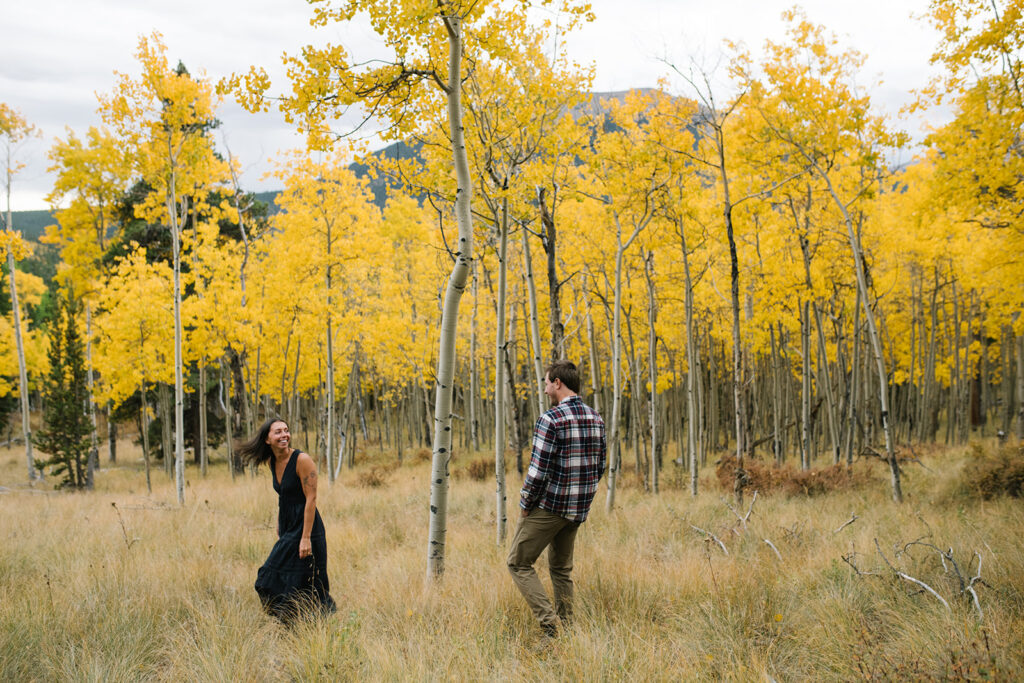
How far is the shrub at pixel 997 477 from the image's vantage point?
7791 millimetres

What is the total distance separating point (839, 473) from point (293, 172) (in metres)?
13.6

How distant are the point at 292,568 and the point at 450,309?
2497mm

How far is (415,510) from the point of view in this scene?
31.1 feet

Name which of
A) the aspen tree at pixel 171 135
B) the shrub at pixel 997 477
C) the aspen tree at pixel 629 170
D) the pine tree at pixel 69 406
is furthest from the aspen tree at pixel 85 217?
the shrub at pixel 997 477

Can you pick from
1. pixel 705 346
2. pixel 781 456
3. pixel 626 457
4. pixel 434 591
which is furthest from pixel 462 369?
pixel 434 591

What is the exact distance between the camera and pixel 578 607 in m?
4.12

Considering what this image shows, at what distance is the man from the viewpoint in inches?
143

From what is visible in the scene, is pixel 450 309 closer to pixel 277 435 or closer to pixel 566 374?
pixel 566 374

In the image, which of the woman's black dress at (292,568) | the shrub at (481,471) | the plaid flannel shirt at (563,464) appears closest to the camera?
the plaid flannel shirt at (563,464)

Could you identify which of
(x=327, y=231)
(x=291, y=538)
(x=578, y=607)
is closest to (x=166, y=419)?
(x=327, y=231)

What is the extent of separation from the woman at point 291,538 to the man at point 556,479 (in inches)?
73.3

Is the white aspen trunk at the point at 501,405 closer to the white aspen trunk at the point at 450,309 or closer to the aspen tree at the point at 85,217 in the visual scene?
the white aspen trunk at the point at 450,309

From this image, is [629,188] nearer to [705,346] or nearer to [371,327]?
[371,327]

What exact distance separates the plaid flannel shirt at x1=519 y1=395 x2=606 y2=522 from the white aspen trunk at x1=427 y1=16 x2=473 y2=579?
3.63 feet
